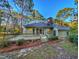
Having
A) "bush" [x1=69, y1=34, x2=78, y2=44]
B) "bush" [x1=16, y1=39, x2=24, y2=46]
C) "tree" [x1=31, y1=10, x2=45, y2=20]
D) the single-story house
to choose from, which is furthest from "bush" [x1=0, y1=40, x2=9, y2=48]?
"bush" [x1=69, y1=34, x2=78, y2=44]

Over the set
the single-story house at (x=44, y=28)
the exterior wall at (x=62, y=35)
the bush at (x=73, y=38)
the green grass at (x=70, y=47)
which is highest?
the single-story house at (x=44, y=28)

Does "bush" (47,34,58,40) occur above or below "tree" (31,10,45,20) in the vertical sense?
below

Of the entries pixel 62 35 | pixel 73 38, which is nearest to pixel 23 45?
pixel 62 35

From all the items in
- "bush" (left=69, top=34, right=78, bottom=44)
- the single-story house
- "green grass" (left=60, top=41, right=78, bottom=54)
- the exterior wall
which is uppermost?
the single-story house

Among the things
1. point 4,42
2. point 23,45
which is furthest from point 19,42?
point 4,42

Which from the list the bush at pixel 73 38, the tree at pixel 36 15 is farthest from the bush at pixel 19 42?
the bush at pixel 73 38

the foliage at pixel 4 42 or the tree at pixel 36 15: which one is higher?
the tree at pixel 36 15

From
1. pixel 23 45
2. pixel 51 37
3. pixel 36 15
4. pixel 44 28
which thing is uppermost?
pixel 36 15

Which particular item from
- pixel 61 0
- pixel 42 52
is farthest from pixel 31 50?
pixel 61 0

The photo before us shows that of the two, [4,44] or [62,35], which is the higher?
[62,35]

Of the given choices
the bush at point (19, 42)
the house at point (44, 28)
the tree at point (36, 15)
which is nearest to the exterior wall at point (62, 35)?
the house at point (44, 28)

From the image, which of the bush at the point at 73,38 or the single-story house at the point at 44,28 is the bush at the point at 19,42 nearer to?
the single-story house at the point at 44,28

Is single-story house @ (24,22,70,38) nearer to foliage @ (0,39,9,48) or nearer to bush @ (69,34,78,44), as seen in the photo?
bush @ (69,34,78,44)

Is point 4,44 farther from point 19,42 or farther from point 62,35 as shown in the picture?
point 62,35
